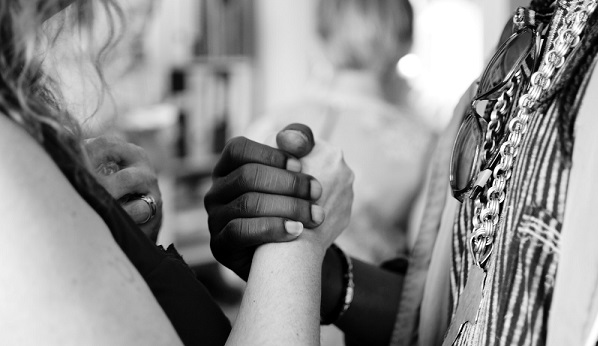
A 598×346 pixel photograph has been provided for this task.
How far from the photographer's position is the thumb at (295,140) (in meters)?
0.97

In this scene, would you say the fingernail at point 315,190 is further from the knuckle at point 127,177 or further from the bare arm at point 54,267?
the bare arm at point 54,267

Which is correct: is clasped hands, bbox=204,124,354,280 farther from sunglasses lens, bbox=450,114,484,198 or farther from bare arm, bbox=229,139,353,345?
sunglasses lens, bbox=450,114,484,198

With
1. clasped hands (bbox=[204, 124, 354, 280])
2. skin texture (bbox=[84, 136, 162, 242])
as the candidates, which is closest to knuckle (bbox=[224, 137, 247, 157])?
clasped hands (bbox=[204, 124, 354, 280])

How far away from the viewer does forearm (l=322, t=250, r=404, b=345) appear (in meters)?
1.03

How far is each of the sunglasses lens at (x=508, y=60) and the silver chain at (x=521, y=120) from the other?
25 millimetres

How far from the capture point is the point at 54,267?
57cm

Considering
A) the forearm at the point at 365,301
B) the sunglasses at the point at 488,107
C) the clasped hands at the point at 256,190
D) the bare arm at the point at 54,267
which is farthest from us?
the forearm at the point at 365,301

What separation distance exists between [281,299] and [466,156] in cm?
26

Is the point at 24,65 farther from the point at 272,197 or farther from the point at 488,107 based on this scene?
the point at 488,107

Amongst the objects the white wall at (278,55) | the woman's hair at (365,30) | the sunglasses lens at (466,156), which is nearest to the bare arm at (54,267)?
the sunglasses lens at (466,156)

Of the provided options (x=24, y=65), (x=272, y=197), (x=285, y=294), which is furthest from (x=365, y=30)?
(x=24, y=65)

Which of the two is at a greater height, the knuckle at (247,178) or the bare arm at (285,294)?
the knuckle at (247,178)

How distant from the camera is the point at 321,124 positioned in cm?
229

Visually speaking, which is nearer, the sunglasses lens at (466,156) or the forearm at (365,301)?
the sunglasses lens at (466,156)
